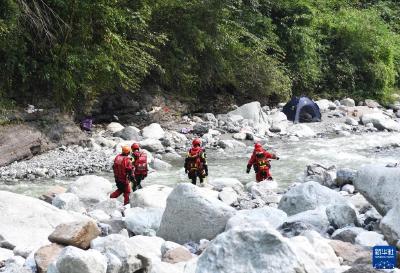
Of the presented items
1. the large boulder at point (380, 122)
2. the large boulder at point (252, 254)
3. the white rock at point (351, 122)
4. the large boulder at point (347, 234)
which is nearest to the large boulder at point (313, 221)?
the large boulder at point (347, 234)

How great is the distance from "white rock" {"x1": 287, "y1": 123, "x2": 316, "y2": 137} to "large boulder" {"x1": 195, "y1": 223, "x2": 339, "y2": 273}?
14136mm

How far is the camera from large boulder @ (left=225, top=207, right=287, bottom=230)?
5859 mm

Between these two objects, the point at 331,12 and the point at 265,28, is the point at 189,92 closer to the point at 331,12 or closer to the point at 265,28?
the point at 265,28

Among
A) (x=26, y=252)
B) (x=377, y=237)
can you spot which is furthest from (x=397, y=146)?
(x=26, y=252)

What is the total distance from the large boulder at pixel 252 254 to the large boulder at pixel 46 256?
1626mm

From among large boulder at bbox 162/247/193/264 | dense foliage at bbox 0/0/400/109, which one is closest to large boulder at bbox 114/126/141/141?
dense foliage at bbox 0/0/400/109

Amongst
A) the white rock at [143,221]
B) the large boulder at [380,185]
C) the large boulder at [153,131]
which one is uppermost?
the large boulder at [380,185]

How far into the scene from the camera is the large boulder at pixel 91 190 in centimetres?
978

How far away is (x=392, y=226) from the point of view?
207 inches

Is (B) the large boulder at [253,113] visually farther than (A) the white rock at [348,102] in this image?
No

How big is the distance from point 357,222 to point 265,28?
16.9 metres

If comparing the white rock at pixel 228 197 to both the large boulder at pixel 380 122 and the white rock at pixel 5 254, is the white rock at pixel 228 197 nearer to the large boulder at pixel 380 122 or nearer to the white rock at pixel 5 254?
the white rock at pixel 5 254

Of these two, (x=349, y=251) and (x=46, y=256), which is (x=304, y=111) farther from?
(x=46, y=256)

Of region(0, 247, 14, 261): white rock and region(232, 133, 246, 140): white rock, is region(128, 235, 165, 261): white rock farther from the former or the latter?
region(232, 133, 246, 140): white rock
